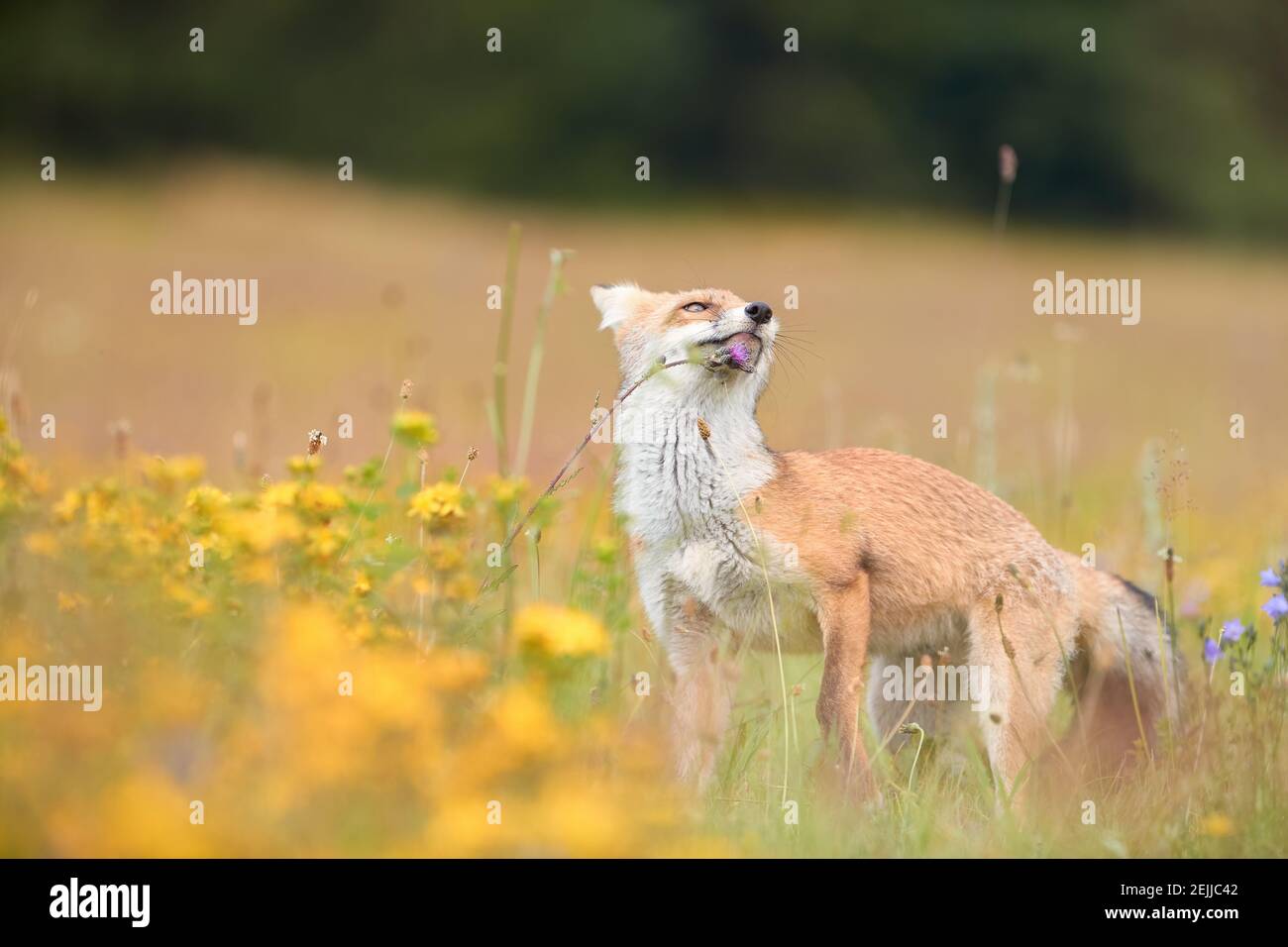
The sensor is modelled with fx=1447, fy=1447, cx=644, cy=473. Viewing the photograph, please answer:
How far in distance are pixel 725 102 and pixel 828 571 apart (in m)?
35.6

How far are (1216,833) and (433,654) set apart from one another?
219cm

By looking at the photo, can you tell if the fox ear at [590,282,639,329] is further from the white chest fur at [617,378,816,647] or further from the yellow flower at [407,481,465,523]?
the yellow flower at [407,481,465,523]

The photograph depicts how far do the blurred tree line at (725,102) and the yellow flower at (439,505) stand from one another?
32792 millimetres

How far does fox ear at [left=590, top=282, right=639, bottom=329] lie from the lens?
233 inches

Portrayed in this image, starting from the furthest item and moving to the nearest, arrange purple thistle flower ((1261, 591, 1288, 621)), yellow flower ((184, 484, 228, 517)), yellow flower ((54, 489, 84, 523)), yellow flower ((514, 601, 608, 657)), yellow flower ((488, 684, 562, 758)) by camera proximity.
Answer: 1. purple thistle flower ((1261, 591, 1288, 621))
2. yellow flower ((54, 489, 84, 523))
3. yellow flower ((184, 484, 228, 517))
4. yellow flower ((514, 601, 608, 657))
5. yellow flower ((488, 684, 562, 758))

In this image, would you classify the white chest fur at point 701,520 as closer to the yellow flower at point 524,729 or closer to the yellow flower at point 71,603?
the yellow flower at point 71,603

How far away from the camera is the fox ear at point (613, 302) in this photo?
19.4 ft

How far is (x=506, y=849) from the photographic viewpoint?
8.90 ft

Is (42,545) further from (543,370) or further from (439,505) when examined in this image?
(543,370)

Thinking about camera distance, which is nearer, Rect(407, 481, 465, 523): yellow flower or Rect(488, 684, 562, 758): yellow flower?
Rect(488, 684, 562, 758): yellow flower

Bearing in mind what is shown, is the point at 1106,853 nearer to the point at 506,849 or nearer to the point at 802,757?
the point at 802,757

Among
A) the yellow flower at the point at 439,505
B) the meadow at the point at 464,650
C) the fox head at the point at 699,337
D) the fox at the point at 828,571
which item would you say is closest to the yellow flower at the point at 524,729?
the meadow at the point at 464,650

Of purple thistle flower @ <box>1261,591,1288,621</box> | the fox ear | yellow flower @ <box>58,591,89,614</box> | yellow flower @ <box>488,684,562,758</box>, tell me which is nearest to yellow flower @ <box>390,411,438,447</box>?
yellow flower @ <box>58,591,89,614</box>
